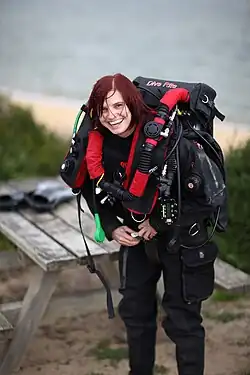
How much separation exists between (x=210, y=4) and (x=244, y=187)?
48.7 inches

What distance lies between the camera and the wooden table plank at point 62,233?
3.75 m

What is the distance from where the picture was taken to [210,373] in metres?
3.90

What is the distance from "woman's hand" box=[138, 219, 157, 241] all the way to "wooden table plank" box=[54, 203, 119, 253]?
0.65 m

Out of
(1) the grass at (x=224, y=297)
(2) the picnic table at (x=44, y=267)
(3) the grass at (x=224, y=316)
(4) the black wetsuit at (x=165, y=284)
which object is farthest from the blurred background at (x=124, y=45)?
(4) the black wetsuit at (x=165, y=284)

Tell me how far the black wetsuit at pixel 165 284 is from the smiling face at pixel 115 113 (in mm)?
114

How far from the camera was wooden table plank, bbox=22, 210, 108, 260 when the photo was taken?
12.3 feet

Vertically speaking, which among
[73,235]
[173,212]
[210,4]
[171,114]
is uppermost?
[210,4]

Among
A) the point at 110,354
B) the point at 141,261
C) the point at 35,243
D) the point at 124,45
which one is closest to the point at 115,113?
the point at 141,261

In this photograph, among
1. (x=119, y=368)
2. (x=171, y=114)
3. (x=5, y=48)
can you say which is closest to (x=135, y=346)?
(x=119, y=368)

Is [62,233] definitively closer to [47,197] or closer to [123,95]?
[47,197]

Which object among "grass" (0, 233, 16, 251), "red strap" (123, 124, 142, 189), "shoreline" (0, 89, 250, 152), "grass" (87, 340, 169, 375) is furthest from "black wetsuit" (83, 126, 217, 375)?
"shoreline" (0, 89, 250, 152)

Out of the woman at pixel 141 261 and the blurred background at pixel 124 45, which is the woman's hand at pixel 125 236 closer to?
the woman at pixel 141 261

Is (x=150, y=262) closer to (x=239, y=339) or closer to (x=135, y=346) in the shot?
(x=135, y=346)

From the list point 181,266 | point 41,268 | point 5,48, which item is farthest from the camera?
point 5,48
